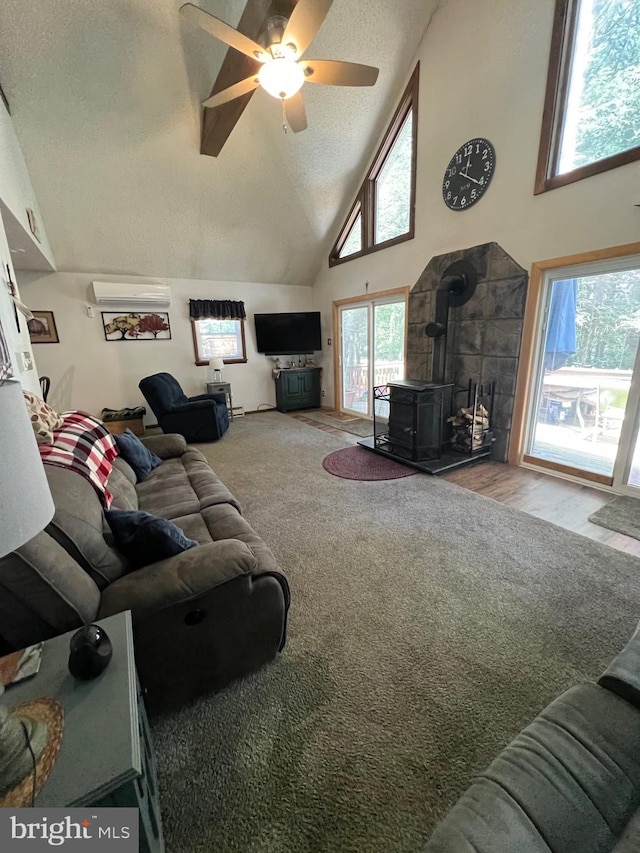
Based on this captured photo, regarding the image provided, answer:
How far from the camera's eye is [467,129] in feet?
11.1

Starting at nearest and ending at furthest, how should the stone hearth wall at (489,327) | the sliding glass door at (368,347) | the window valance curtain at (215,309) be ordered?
1. the stone hearth wall at (489,327)
2. the sliding glass door at (368,347)
3. the window valance curtain at (215,309)

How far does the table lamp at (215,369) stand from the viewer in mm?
5674

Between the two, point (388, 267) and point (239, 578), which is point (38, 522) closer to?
point (239, 578)

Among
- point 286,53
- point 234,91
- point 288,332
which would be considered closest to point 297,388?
point 288,332

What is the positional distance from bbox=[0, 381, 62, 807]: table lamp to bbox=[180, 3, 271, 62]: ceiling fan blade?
8.10 feet

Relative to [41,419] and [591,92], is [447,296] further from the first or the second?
[41,419]

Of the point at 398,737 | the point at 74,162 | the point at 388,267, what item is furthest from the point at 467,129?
the point at 398,737

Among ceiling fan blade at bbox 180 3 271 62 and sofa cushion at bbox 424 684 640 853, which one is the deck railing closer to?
ceiling fan blade at bbox 180 3 271 62

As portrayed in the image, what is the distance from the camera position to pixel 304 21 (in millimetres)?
2018

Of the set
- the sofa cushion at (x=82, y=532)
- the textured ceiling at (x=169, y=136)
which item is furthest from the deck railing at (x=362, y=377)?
the sofa cushion at (x=82, y=532)

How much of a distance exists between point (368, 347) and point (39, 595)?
16.5ft

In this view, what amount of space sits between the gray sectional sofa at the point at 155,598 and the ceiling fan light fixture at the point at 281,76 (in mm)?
2668

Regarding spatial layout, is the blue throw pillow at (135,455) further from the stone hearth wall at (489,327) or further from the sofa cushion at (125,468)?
the stone hearth wall at (489,327)

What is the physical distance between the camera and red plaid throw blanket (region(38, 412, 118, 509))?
160cm
